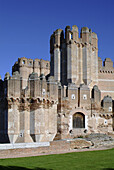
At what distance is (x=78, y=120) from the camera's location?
129ft

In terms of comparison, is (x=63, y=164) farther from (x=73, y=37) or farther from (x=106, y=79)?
(x=106, y=79)

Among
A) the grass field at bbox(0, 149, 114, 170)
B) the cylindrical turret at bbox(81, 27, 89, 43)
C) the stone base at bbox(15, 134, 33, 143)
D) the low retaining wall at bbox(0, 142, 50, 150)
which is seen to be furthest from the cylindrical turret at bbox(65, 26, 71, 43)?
Result: the grass field at bbox(0, 149, 114, 170)

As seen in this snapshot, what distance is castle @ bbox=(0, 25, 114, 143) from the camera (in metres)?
32.5

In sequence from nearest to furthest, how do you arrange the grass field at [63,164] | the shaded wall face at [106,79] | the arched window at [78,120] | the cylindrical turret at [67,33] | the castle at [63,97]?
the grass field at [63,164] < the castle at [63,97] < the arched window at [78,120] < the cylindrical turret at [67,33] < the shaded wall face at [106,79]

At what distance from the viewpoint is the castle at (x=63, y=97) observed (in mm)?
32531

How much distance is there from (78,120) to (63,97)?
4.06 meters

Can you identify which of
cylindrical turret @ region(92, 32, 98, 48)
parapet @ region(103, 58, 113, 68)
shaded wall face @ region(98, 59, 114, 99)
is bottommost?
shaded wall face @ region(98, 59, 114, 99)

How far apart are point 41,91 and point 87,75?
14082 mm

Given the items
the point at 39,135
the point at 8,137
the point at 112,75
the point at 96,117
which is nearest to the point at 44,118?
the point at 39,135

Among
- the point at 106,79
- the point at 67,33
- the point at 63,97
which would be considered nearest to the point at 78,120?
the point at 63,97

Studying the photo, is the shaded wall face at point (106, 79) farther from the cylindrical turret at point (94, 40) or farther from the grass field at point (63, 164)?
the grass field at point (63, 164)

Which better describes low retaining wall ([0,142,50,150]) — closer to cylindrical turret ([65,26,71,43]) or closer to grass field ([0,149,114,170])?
grass field ([0,149,114,170])

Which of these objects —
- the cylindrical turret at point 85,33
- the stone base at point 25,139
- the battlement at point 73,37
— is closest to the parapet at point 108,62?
the battlement at point 73,37

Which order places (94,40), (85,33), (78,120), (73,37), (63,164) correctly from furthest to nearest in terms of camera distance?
(94,40)
(85,33)
(73,37)
(78,120)
(63,164)
